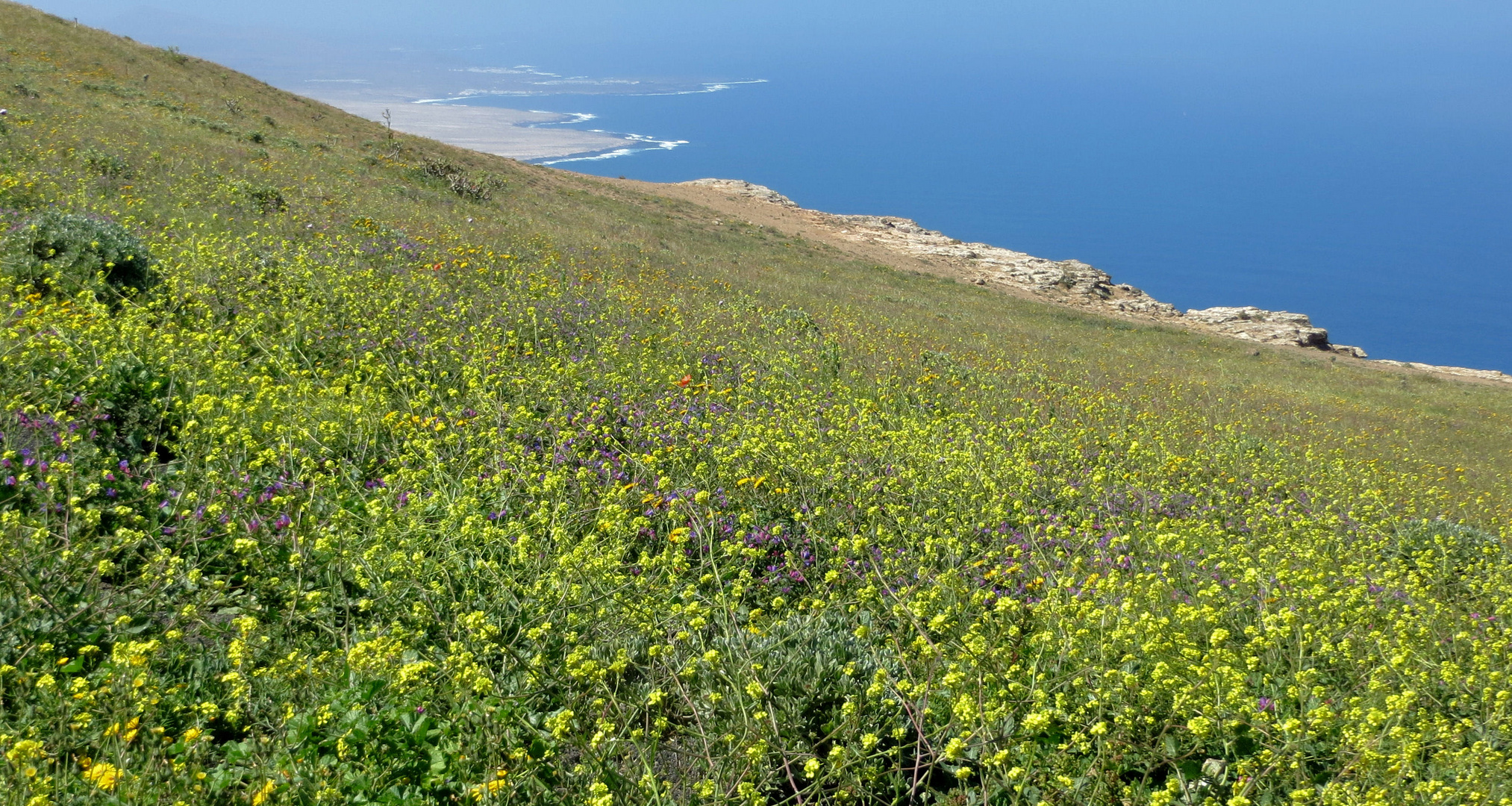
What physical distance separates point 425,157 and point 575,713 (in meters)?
28.3

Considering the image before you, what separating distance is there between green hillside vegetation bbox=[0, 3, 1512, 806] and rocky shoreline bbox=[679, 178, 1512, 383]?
96.1 ft

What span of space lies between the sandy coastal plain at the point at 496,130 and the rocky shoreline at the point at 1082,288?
2788 inches

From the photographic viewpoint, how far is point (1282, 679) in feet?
12.3

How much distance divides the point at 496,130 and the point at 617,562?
160 m

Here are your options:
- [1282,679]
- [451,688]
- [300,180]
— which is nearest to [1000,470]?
[1282,679]

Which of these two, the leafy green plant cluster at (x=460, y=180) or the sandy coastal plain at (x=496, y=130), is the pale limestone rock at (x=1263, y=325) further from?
the sandy coastal plain at (x=496, y=130)

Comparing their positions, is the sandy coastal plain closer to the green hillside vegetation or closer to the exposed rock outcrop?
the exposed rock outcrop

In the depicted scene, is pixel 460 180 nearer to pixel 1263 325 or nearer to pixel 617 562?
pixel 617 562

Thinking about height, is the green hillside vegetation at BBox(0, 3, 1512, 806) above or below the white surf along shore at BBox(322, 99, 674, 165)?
below

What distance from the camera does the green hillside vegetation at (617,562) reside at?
111 inches

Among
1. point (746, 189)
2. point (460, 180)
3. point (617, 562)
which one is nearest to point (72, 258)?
point (617, 562)

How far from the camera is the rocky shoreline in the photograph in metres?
37.6

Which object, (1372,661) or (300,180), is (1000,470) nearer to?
(1372,661)

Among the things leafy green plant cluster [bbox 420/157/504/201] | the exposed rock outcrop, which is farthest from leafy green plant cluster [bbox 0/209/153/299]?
the exposed rock outcrop
